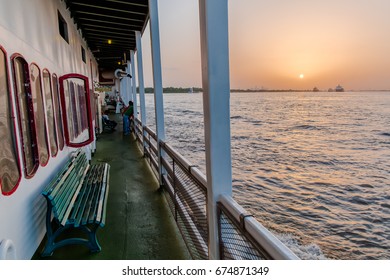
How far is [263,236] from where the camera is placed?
3.94 ft

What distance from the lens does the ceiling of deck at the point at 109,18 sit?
533 cm

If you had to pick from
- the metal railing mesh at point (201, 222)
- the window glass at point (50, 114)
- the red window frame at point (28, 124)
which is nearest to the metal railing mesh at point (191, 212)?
the metal railing mesh at point (201, 222)

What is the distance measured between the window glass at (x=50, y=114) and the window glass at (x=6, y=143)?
Answer: 1147mm

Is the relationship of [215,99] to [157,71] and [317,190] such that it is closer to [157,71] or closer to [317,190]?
[157,71]

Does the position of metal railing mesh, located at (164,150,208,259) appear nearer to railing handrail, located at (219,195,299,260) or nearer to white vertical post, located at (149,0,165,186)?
railing handrail, located at (219,195,299,260)

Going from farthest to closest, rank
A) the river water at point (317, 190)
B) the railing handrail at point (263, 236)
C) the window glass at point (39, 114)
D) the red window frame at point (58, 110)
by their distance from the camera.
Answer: the river water at point (317, 190) → the red window frame at point (58, 110) → the window glass at point (39, 114) → the railing handrail at point (263, 236)

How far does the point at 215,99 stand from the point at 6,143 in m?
1.38

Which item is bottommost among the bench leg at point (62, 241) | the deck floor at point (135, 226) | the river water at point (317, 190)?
the river water at point (317, 190)

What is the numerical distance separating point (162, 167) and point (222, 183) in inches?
95.8

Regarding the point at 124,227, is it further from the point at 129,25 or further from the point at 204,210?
the point at 129,25

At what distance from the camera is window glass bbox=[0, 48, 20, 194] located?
5.94 feet

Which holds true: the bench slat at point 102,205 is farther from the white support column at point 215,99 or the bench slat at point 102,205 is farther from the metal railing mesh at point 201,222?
the white support column at point 215,99

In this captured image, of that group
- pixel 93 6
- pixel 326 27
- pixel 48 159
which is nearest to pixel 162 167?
pixel 48 159

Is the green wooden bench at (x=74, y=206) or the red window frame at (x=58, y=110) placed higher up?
the red window frame at (x=58, y=110)
